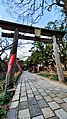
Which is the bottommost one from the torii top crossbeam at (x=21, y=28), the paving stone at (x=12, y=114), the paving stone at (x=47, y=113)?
the paving stone at (x=12, y=114)

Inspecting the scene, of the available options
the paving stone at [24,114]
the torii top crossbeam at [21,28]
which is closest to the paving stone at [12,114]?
the paving stone at [24,114]

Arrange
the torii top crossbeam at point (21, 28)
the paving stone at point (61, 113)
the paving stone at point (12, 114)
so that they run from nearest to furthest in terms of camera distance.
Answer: the paving stone at point (61, 113), the paving stone at point (12, 114), the torii top crossbeam at point (21, 28)

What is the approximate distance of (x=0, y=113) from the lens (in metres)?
2.87

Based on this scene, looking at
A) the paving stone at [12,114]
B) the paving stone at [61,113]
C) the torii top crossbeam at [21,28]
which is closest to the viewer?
the paving stone at [61,113]

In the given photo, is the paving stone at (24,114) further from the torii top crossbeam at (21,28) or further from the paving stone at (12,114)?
the torii top crossbeam at (21,28)

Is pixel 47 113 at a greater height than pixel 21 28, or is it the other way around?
pixel 21 28

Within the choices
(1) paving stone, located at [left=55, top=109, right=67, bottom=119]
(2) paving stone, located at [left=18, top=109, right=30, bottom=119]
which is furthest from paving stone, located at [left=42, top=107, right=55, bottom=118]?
(2) paving stone, located at [left=18, top=109, right=30, bottom=119]

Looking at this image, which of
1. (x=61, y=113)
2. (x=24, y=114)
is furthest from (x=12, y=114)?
(x=61, y=113)

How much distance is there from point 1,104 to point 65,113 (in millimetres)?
2035

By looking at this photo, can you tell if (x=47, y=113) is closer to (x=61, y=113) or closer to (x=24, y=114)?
(x=61, y=113)

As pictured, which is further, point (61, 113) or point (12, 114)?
point (12, 114)

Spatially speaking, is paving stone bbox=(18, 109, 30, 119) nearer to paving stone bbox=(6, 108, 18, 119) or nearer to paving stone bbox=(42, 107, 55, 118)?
paving stone bbox=(6, 108, 18, 119)

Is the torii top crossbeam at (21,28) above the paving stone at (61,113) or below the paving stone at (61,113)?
above

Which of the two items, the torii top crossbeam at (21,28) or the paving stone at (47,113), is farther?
the torii top crossbeam at (21,28)
